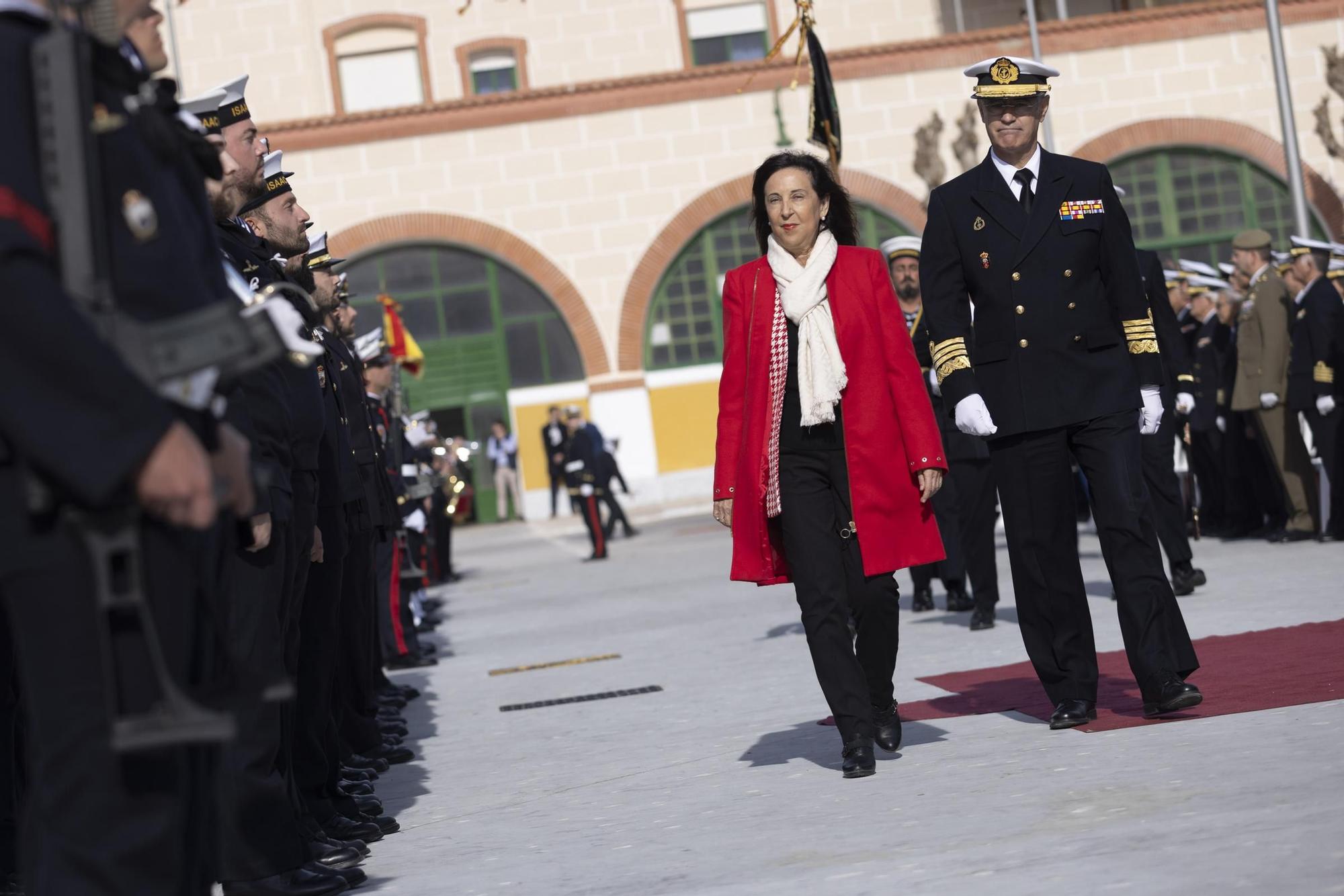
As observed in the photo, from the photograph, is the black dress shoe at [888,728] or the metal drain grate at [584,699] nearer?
the black dress shoe at [888,728]

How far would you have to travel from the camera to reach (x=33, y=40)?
3133 mm

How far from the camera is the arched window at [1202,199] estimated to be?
33594 mm

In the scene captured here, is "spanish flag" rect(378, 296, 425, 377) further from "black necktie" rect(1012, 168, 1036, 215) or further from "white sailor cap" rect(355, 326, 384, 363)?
"black necktie" rect(1012, 168, 1036, 215)

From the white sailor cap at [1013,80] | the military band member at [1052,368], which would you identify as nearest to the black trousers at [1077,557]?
the military band member at [1052,368]

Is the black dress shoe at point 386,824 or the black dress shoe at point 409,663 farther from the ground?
the black dress shoe at point 386,824

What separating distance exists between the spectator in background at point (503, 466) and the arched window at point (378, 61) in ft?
21.9

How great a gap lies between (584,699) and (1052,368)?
366cm

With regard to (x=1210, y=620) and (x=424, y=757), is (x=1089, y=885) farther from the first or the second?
(x=1210, y=620)

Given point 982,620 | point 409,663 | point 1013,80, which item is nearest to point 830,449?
point 1013,80

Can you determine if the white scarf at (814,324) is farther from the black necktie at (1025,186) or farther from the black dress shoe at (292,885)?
the black dress shoe at (292,885)

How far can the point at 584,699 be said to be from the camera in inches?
379

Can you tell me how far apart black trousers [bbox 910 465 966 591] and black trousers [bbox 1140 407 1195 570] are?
1193 millimetres

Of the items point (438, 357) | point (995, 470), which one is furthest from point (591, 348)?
point (995, 470)

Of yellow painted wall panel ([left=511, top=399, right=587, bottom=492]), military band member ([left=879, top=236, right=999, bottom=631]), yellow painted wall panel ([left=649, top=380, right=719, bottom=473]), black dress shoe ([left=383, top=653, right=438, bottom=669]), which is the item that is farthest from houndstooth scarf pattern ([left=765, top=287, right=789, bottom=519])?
yellow painted wall panel ([left=511, top=399, right=587, bottom=492])
